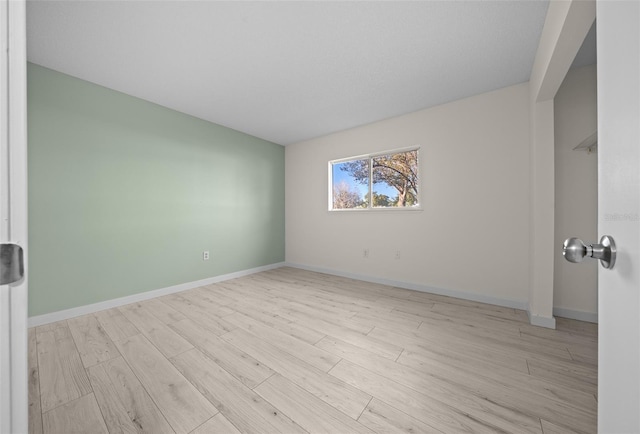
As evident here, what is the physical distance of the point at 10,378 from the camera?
35cm

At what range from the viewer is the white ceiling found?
1.62 m

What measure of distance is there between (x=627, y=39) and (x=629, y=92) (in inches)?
3.8

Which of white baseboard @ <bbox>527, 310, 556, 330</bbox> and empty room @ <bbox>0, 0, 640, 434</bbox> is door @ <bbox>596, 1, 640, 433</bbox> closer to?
empty room @ <bbox>0, 0, 640, 434</bbox>

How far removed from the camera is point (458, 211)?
9.27 feet

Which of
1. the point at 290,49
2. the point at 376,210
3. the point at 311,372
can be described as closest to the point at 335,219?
the point at 376,210

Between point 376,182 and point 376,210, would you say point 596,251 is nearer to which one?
point 376,210

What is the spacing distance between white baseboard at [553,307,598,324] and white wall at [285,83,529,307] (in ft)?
0.88

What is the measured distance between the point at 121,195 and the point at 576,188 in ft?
15.4

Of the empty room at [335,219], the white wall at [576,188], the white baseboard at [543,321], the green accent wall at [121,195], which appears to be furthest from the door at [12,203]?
the white wall at [576,188]

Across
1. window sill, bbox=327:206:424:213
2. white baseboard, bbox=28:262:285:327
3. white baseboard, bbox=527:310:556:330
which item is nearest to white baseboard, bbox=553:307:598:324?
white baseboard, bbox=527:310:556:330

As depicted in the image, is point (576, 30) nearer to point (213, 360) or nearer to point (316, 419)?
point (316, 419)

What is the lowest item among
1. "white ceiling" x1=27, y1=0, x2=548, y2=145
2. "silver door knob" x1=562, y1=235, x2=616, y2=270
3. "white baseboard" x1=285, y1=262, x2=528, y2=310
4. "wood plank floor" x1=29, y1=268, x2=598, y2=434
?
"wood plank floor" x1=29, y1=268, x2=598, y2=434

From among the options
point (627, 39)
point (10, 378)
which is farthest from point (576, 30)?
point (10, 378)

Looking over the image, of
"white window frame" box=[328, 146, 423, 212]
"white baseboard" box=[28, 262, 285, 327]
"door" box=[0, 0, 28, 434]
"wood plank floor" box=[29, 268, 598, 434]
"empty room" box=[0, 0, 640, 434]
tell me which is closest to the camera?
"door" box=[0, 0, 28, 434]
